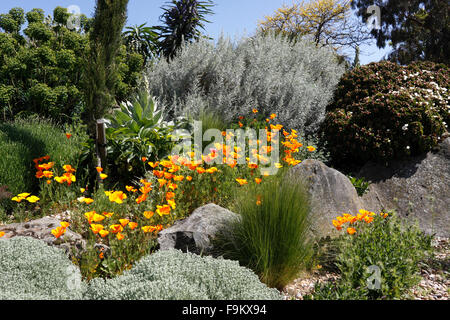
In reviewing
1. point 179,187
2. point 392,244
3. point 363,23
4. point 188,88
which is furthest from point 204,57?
point 363,23

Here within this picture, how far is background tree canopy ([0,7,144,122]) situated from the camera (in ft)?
26.8

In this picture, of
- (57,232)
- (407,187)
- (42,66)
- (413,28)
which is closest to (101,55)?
(57,232)

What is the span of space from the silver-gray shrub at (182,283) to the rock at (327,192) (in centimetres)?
166

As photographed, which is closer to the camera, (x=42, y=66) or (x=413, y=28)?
(x=42, y=66)

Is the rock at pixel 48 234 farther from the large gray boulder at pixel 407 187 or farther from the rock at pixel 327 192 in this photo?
the large gray boulder at pixel 407 187

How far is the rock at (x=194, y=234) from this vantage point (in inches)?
131

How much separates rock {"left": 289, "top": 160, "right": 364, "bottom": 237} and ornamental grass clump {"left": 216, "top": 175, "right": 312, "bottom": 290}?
0.75 m

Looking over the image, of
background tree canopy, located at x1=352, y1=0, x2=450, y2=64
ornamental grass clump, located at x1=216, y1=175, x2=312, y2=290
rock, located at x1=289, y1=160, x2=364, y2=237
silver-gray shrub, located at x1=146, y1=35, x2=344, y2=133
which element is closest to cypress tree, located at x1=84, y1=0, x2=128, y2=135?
silver-gray shrub, located at x1=146, y1=35, x2=344, y2=133

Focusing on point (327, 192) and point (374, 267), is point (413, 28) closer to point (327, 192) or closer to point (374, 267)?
point (327, 192)

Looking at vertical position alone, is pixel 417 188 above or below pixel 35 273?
above

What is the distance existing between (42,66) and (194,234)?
6.97m

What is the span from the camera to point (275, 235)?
3076 mm
